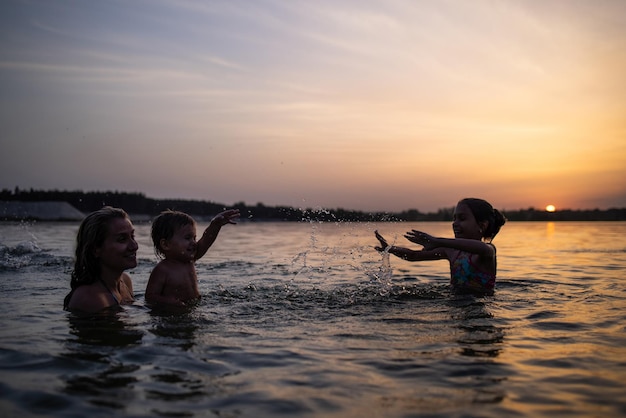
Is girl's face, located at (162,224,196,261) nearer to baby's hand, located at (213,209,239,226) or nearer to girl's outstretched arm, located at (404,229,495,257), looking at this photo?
baby's hand, located at (213,209,239,226)

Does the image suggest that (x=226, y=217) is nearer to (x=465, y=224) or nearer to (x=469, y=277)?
(x=465, y=224)

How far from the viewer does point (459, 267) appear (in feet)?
27.0

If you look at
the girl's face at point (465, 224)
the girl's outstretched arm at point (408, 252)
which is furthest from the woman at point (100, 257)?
the girl's face at point (465, 224)

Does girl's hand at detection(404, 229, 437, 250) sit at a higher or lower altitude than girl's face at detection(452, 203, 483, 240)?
lower

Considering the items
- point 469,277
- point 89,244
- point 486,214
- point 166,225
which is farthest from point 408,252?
point 89,244

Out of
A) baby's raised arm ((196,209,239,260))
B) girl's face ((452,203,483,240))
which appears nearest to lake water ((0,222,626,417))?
baby's raised arm ((196,209,239,260))

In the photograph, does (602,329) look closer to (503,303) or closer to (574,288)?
(503,303)

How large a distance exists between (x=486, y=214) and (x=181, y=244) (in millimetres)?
4147

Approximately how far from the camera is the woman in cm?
574

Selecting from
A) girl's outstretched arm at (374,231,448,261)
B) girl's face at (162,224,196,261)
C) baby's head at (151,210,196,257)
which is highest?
baby's head at (151,210,196,257)

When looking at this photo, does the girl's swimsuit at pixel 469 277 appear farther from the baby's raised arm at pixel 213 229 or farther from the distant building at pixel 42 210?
the distant building at pixel 42 210

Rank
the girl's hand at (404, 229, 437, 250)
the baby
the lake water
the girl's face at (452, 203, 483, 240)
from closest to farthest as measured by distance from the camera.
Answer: the lake water, the girl's hand at (404, 229, 437, 250), the baby, the girl's face at (452, 203, 483, 240)

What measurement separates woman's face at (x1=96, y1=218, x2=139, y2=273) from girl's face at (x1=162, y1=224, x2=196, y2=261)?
752mm

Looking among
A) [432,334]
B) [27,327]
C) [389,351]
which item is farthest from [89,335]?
[432,334]
